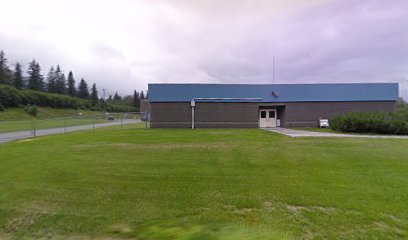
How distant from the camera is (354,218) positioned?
4961mm

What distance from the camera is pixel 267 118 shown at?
27.8 meters

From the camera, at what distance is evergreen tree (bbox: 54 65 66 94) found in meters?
117

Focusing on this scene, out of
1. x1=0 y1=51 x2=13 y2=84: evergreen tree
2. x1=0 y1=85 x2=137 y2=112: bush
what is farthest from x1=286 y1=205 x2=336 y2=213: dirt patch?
x1=0 y1=51 x2=13 y2=84: evergreen tree

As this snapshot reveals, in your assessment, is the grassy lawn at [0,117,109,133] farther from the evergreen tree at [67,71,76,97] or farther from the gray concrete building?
the evergreen tree at [67,71,76,97]

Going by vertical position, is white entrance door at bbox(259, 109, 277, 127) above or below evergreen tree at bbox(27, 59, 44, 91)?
below

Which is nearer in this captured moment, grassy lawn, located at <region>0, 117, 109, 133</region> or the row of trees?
grassy lawn, located at <region>0, 117, 109, 133</region>

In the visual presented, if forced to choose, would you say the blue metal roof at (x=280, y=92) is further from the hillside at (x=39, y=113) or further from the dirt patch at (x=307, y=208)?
the hillside at (x=39, y=113)

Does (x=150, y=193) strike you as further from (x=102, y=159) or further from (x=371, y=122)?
(x=371, y=122)

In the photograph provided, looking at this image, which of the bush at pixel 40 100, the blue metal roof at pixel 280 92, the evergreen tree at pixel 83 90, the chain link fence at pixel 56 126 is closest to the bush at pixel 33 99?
the bush at pixel 40 100

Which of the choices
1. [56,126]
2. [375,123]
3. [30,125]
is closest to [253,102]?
[375,123]

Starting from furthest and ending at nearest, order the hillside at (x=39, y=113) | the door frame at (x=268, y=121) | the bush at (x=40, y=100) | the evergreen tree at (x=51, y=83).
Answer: the evergreen tree at (x=51, y=83), the bush at (x=40, y=100), the hillside at (x=39, y=113), the door frame at (x=268, y=121)

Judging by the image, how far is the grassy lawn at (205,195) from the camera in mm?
4531

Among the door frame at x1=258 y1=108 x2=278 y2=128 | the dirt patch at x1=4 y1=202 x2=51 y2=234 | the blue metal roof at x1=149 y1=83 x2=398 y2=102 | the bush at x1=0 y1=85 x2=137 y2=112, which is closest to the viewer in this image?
the dirt patch at x1=4 y1=202 x2=51 y2=234

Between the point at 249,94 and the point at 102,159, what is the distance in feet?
61.1
